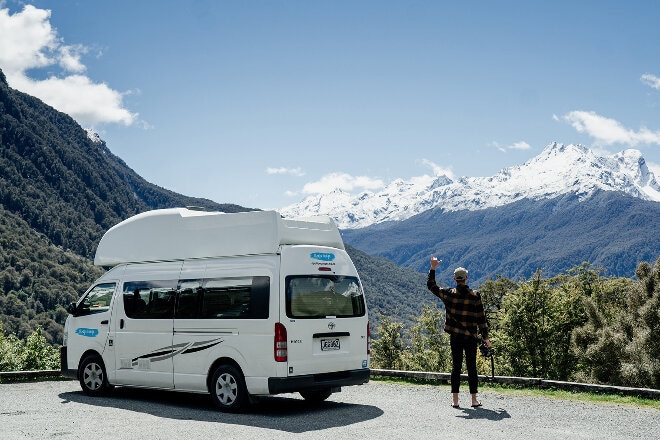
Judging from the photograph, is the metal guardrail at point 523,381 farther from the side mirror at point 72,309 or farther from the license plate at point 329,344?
the license plate at point 329,344

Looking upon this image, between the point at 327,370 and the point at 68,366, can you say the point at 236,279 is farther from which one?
the point at 68,366

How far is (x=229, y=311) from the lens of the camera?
10.9 meters

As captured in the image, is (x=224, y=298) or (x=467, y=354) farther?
(x=224, y=298)

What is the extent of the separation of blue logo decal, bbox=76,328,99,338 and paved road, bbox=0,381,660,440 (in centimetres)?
119

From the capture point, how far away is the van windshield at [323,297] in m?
10.6

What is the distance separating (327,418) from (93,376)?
5304mm

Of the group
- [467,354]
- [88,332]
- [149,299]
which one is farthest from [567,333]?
[149,299]

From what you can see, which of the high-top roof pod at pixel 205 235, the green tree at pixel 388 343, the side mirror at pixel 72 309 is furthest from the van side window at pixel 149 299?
the green tree at pixel 388 343

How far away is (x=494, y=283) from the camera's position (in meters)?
69.3

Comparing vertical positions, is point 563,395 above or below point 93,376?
below

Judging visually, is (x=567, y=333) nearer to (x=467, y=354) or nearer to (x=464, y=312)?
(x=467, y=354)

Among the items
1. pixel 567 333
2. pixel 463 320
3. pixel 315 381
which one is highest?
pixel 463 320

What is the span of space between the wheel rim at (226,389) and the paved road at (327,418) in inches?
10.6

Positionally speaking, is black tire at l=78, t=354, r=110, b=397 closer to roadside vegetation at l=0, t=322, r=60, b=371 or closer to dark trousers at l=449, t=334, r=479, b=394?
dark trousers at l=449, t=334, r=479, b=394
